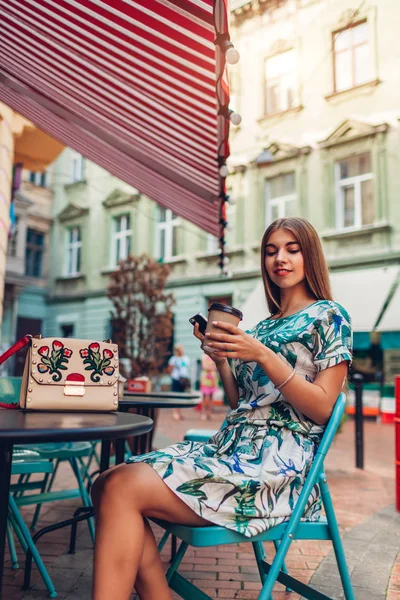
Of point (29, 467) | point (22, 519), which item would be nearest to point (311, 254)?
point (29, 467)

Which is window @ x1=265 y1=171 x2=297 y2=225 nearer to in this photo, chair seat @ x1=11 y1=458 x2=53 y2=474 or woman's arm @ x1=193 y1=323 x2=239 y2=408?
chair seat @ x1=11 y1=458 x2=53 y2=474

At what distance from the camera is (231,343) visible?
1.55 meters

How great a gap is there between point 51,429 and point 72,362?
0.51 meters

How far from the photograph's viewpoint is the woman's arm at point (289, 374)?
5.09ft

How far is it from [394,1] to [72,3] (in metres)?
12.6

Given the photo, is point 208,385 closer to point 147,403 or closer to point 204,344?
point 147,403

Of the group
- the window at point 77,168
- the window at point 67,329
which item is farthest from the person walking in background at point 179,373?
the window at point 77,168

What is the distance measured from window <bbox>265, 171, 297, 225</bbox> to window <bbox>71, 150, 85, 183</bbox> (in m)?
8.33

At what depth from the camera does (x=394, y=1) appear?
12.8 m

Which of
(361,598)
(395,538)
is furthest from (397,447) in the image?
(361,598)

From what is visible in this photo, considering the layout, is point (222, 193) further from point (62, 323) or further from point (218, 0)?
point (62, 323)

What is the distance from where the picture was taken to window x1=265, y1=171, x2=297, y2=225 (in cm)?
1470

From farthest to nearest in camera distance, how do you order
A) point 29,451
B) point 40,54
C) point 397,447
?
point 397,447 < point 40,54 < point 29,451

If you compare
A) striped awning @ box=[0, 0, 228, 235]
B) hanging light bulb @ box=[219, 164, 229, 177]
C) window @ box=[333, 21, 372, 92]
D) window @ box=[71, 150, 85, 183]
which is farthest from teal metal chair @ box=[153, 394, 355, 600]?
window @ box=[71, 150, 85, 183]
